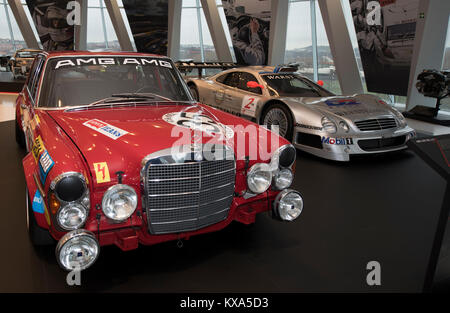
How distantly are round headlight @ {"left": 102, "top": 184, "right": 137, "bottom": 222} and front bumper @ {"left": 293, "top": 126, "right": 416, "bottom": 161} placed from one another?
3256 millimetres

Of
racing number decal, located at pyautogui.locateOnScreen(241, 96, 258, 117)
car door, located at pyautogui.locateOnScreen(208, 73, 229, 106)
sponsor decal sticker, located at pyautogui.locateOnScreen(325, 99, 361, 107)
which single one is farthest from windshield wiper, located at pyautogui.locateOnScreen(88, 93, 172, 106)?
car door, located at pyautogui.locateOnScreen(208, 73, 229, 106)

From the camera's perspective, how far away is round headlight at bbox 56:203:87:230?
6.47 ft

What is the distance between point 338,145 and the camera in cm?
465

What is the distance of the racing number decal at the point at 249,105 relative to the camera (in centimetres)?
572

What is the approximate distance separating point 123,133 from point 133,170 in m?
0.36

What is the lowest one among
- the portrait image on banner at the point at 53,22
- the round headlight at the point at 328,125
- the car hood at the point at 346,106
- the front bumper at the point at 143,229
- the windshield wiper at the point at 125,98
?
the front bumper at the point at 143,229

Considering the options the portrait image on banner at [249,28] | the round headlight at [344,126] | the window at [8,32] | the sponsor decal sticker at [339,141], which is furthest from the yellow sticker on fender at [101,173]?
A: the window at [8,32]

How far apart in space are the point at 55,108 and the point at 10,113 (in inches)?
259

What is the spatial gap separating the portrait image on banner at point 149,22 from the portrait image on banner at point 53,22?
3.91 meters

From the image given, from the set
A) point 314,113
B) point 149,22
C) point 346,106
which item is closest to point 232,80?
point 314,113

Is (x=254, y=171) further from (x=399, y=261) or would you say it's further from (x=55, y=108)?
(x=55, y=108)

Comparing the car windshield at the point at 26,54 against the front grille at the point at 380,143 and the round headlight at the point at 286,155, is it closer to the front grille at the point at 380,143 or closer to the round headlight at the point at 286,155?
the front grille at the point at 380,143

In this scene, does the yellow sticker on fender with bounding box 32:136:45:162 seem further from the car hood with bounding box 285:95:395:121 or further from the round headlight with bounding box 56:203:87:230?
the car hood with bounding box 285:95:395:121

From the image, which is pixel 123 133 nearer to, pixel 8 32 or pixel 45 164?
pixel 45 164
